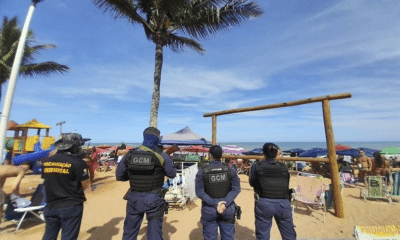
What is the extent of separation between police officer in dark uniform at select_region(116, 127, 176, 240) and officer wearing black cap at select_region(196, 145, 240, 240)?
0.56m

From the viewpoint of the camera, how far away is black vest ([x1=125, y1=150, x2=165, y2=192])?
2844 millimetres

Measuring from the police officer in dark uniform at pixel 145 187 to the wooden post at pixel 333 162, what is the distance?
15.0ft

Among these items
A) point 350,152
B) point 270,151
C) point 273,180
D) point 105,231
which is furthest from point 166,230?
point 350,152

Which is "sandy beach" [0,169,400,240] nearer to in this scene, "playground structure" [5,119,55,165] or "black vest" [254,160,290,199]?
"black vest" [254,160,290,199]

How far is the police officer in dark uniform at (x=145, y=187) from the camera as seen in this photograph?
9.20 ft

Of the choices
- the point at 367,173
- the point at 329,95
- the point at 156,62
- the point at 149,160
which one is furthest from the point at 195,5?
the point at 367,173

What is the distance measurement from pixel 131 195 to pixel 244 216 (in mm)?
3511

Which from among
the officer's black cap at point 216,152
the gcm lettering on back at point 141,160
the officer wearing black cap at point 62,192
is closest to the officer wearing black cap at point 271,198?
the officer's black cap at point 216,152

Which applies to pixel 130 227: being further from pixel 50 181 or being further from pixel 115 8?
pixel 115 8

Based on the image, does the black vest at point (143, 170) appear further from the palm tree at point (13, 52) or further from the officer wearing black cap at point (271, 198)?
the palm tree at point (13, 52)

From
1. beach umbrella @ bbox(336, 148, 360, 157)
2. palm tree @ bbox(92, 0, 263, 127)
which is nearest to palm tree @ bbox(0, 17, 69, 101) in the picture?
palm tree @ bbox(92, 0, 263, 127)

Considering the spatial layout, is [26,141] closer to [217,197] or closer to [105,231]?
[105,231]

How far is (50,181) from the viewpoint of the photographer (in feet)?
8.21

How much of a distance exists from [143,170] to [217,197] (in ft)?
3.92
